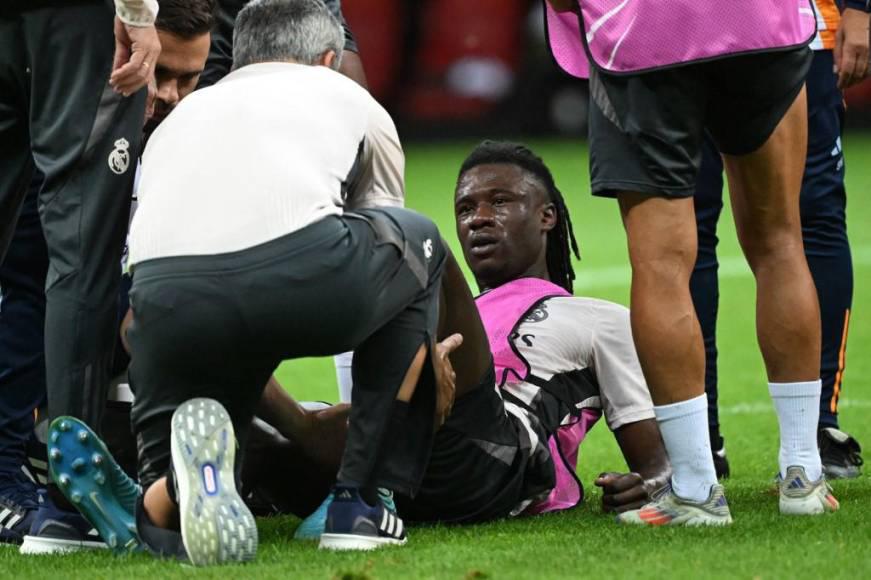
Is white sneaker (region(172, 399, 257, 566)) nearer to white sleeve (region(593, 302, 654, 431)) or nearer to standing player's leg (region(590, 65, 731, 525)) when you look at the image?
standing player's leg (region(590, 65, 731, 525))

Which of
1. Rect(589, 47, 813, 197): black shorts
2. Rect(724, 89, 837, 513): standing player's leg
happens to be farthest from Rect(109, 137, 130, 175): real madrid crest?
Rect(724, 89, 837, 513): standing player's leg

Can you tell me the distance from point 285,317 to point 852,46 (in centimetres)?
242

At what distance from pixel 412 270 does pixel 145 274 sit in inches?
22.7

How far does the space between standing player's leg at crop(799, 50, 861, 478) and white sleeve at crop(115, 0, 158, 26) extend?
216cm

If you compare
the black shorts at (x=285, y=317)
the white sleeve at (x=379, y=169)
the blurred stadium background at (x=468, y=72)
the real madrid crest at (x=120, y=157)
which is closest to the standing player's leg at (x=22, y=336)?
the real madrid crest at (x=120, y=157)

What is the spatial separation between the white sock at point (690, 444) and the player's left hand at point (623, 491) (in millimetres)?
268

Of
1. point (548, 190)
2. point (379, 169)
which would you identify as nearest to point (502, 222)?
point (548, 190)

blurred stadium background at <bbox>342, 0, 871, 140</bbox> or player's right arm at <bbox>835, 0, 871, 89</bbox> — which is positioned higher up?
player's right arm at <bbox>835, 0, 871, 89</bbox>

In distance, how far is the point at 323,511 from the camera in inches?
147

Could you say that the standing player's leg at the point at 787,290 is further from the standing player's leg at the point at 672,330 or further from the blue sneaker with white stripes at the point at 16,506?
the blue sneaker with white stripes at the point at 16,506

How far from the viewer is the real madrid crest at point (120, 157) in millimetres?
3623

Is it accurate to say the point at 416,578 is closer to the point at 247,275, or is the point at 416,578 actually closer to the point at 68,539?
the point at 247,275

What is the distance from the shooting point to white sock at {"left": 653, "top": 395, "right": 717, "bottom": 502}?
369cm

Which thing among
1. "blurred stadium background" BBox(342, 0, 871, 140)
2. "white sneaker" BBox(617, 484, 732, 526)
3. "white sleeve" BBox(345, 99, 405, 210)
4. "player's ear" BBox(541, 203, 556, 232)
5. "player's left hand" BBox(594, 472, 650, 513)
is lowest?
"blurred stadium background" BBox(342, 0, 871, 140)
